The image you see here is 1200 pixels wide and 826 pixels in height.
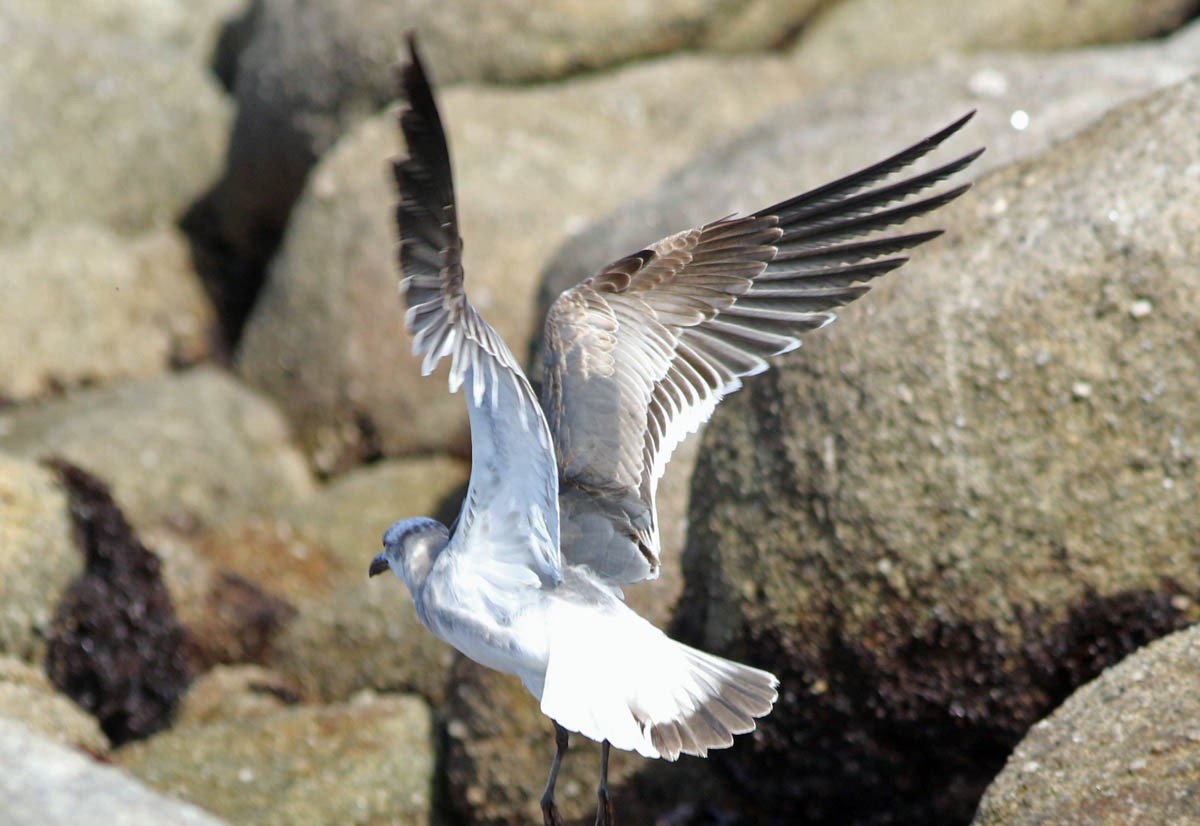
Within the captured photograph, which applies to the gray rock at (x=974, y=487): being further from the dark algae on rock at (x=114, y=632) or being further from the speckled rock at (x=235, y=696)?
the dark algae on rock at (x=114, y=632)

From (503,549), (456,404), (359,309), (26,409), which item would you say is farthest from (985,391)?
(26,409)

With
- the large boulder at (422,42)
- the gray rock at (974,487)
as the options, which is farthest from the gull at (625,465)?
the large boulder at (422,42)

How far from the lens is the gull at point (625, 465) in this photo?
3.84 metres

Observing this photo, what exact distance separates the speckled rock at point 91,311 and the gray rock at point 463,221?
73 centimetres

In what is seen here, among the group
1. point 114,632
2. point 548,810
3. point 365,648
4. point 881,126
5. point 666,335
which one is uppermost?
point 881,126

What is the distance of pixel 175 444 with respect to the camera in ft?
25.3

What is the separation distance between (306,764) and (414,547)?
1408mm

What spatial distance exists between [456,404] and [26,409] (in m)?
2.40

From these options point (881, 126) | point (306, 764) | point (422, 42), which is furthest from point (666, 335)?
point (422, 42)

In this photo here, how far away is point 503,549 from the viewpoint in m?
3.95

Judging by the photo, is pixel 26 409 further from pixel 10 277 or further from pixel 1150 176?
pixel 1150 176

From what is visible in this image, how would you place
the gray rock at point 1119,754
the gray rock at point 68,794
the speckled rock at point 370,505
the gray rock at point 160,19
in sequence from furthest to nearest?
the gray rock at point 160,19, the speckled rock at point 370,505, the gray rock at point 1119,754, the gray rock at point 68,794

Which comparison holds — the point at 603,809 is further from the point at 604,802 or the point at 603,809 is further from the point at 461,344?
the point at 461,344

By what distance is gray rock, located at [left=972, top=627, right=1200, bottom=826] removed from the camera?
11.6 ft
